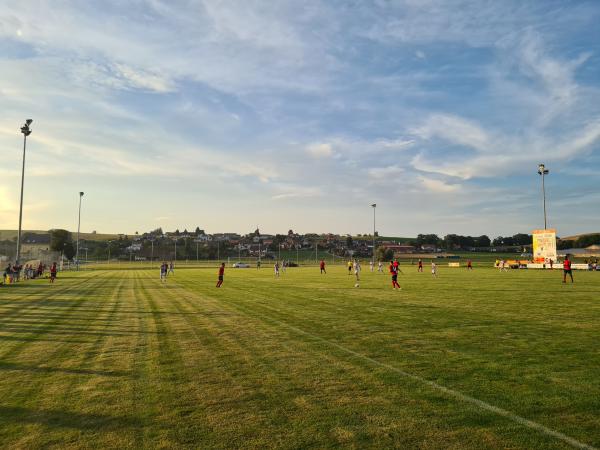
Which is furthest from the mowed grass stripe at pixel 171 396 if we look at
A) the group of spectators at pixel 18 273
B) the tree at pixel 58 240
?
the tree at pixel 58 240

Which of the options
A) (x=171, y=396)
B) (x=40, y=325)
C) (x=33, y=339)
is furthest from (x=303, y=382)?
(x=40, y=325)

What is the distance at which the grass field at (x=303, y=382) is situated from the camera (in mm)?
4777

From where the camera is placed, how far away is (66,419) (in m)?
5.31

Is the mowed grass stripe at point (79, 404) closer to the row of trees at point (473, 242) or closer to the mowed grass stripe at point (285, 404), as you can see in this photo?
the mowed grass stripe at point (285, 404)

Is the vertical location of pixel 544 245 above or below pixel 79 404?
above

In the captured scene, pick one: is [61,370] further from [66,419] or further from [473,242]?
[473,242]

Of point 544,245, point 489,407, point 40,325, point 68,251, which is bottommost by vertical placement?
point 40,325

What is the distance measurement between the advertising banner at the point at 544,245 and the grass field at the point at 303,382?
53220 mm

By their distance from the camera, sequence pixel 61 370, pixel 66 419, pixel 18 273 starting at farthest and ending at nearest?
1. pixel 18 273
2. pixel 61 370
3. pixel 66 419

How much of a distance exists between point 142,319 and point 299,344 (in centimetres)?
686

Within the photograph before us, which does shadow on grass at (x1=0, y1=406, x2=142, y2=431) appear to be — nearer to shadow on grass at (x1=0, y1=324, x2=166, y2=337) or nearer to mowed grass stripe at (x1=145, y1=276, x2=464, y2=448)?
mowed grass stripe at (x1=145, y1=276, x2=464, y2=448)

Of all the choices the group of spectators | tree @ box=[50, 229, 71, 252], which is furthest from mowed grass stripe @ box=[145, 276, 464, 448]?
tree @ box=[50, 229, 71, 252]

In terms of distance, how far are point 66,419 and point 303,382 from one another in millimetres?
3380

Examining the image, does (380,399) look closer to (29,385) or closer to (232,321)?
(29,385)
